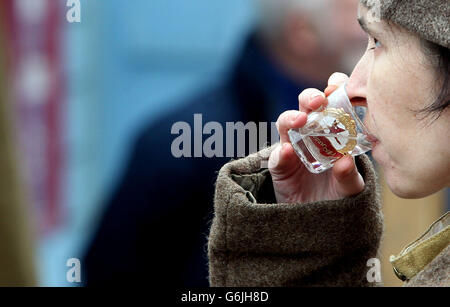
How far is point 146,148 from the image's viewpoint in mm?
2760

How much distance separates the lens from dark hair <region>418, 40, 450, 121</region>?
134 centimetres

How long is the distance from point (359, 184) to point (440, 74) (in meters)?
0.36

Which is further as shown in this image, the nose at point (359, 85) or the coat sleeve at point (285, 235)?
the coat sleeve at point (285, 235)

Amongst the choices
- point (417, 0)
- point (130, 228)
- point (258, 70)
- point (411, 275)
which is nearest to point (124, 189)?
point (130, 228)

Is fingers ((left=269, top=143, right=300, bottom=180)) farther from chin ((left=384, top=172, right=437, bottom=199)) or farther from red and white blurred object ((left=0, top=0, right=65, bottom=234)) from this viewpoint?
red and white blurred object ((left=0, top=0, right=65, bottom=234))

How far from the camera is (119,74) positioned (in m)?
3.58

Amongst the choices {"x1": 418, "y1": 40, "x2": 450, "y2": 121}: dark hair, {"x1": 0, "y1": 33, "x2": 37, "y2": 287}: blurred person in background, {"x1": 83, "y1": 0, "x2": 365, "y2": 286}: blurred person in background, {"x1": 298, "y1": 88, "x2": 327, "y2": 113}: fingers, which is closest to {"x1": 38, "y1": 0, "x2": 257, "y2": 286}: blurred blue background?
{"x1": 83, "y1": 0, "x2": 365, "y2": 286}: blurred person in background

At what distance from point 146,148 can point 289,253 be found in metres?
1.14

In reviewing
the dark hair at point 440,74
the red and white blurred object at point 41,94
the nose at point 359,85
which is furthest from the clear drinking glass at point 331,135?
the red and white blurred object at point 41,94

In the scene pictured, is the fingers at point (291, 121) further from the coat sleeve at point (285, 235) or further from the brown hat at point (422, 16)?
the brown hat at point (422, 16)

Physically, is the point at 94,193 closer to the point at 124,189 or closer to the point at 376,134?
the point at 124,189

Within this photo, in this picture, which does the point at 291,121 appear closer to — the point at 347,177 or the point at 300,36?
the point at 347,177

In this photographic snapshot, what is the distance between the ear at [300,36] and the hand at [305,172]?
1100 mm

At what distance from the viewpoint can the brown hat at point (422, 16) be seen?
49.6 inches
